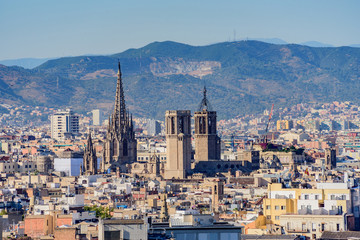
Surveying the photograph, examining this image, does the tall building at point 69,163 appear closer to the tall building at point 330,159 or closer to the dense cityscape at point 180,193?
the dense cityscape at point 180,193

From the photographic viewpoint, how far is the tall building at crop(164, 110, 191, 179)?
148 m

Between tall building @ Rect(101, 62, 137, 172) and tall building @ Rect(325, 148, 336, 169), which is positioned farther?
tall building @ Rect(325, 148, 336, 169)

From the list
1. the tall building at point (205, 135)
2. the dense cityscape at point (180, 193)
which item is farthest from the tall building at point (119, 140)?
the tall building at point (205, 135)

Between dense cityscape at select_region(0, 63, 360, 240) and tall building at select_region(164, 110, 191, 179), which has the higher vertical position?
tall building at select_region(164, 110, 191, 179)

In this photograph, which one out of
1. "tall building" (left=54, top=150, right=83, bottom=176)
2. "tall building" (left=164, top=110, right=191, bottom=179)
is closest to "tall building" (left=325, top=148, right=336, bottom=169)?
→ "tall building" (left=164, top=110, right=191, bottom=179)

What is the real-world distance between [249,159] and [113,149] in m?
16.1

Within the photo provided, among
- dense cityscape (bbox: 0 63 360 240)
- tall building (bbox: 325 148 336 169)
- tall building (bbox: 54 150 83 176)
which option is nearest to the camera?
dense cityscape (bbox: 0 63 360 240)

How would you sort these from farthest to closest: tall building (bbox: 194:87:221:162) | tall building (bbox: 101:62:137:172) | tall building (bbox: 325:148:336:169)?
tall building (bbox: 325:148:336:169) → tall building (bbox: 101:62:137:172) → tall building (bbox: 194:87:221:162)

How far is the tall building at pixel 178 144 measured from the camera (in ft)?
484

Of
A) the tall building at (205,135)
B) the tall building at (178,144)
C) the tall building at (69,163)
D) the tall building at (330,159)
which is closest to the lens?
the tall building at (178,144)

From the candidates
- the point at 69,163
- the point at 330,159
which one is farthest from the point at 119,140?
the point at 330,159

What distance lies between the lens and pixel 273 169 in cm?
14425

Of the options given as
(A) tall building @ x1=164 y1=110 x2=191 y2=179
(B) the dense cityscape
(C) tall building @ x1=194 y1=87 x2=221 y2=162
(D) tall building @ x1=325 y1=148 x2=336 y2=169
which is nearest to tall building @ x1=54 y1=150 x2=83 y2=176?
(B) the dense cityscape

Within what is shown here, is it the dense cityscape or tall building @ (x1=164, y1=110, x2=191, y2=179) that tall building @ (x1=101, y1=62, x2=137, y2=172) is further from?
tall building @ (x1=164, y1=110, x2=191, y2=179)
